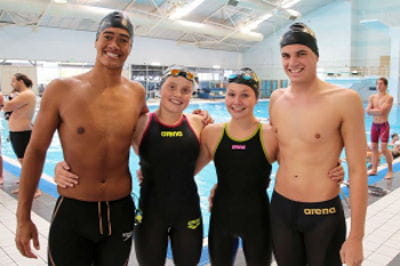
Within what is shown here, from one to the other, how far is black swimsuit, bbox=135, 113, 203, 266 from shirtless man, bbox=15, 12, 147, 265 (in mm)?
260

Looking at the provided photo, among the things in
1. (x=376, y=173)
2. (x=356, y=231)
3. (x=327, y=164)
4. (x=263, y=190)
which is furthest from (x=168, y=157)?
(x=376, y=173)

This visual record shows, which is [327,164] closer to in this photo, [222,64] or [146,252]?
[146,252]

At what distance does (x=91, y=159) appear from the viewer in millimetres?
2100

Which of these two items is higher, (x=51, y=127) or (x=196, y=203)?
(x=51, y=127)

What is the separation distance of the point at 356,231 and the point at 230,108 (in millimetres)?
1244

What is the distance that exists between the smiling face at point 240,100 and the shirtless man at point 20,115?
465cm

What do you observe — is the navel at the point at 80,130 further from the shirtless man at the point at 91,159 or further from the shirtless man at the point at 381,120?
the shirtless man at the point at 381,120

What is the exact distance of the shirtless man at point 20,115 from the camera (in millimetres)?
5762

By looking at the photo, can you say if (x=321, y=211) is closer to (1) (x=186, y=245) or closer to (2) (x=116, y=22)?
(1) (x=186, y=245)

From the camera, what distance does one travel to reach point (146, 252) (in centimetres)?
246

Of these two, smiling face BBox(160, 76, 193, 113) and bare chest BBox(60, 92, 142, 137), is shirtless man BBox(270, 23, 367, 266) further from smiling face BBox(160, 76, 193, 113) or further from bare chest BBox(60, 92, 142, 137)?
bare chest BBox(60, 92, 142, 137)

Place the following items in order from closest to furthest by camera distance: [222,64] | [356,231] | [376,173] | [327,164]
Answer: [356,231] → [327,164] → [376,173] → [222,64]

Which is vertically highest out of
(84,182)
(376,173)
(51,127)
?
(51,127)

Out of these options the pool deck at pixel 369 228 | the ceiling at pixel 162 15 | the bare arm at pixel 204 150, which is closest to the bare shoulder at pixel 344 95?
the bare arm at pixel 204 150
